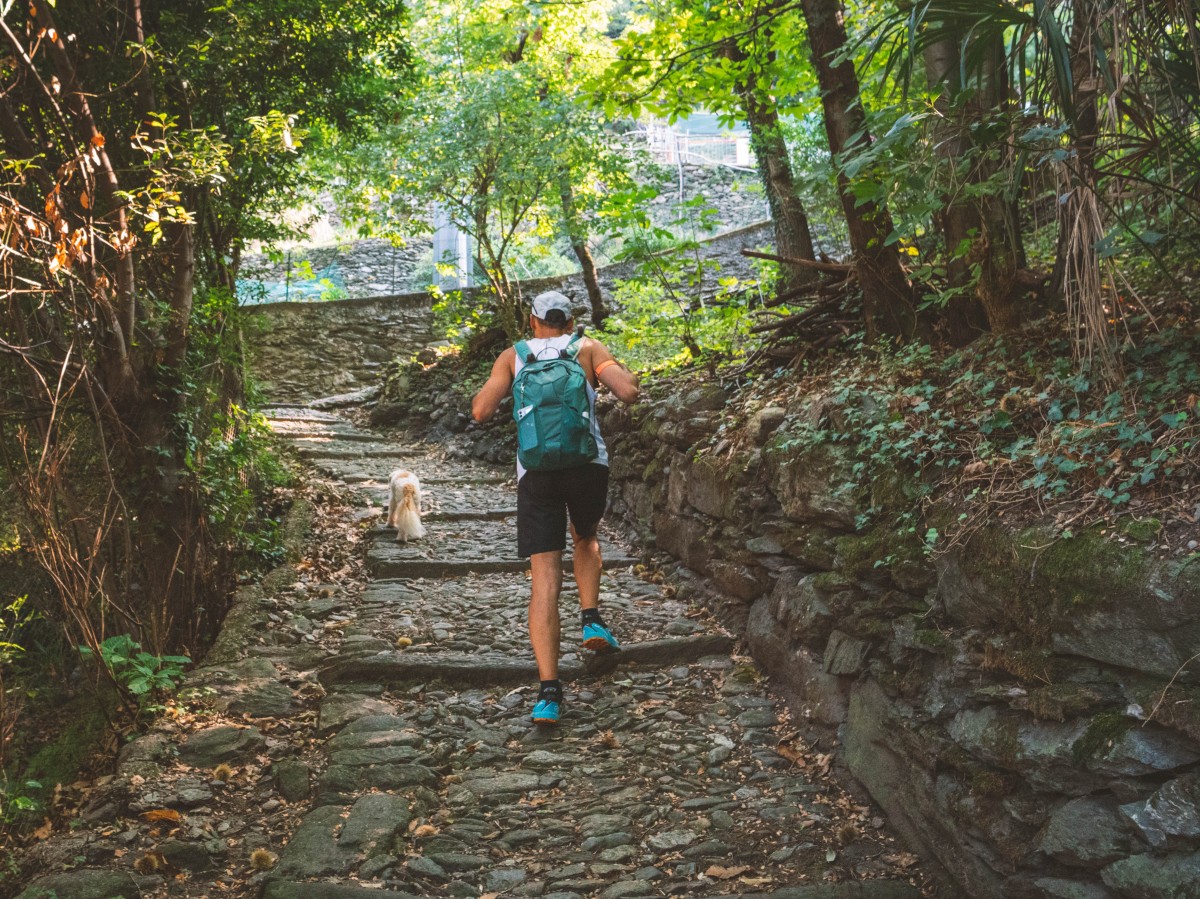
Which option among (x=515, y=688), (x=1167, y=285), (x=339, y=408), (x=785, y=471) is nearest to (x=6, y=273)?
(x=515, y=688)

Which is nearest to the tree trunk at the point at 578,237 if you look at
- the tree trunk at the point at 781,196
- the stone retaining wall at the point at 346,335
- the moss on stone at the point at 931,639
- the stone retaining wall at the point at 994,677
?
the stone retaining wall at the point at 346,335

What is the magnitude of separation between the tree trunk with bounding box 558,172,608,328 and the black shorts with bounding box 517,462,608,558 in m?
6.54

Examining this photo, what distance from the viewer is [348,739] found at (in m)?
3.89

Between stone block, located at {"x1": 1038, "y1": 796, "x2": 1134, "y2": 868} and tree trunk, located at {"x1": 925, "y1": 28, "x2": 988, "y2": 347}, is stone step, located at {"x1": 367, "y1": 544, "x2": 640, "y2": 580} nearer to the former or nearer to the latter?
tree trunk, located at {"x1": 925, "y1": 28, "x2": 988, "y2": 347}

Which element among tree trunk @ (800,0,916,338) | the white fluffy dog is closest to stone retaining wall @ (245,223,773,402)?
the white fluffy dog

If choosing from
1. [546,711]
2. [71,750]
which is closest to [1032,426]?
[546,711]

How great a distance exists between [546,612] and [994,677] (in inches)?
75.2

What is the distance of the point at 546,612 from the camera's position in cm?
400

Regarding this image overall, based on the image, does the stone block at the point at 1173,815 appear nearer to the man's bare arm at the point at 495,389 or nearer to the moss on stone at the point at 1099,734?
the moss on stone at the point at 1099,734

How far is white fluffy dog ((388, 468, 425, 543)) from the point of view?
6.91 meters

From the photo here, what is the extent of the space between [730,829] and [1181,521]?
1.86 metres

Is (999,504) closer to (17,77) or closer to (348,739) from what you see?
(348,739)

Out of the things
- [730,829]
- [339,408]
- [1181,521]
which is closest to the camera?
[1181,521]

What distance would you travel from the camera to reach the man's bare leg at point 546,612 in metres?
4.00
